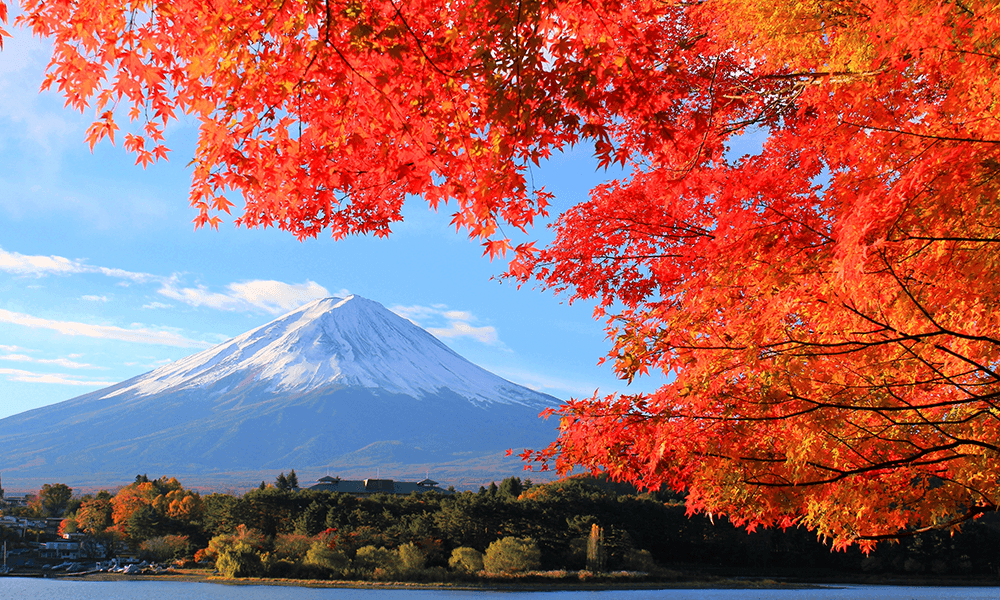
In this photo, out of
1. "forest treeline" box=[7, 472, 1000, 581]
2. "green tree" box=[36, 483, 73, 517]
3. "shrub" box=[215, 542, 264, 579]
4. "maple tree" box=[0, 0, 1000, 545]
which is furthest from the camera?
"green tree" box=[36, 483, 73, 517]

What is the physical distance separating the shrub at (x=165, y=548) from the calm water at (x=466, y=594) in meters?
5.59

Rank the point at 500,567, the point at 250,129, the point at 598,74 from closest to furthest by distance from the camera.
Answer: the point at 598,74 → the point at 250,129 → the point at 500,567

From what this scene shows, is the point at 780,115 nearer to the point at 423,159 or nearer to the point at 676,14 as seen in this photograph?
the point at 676,14

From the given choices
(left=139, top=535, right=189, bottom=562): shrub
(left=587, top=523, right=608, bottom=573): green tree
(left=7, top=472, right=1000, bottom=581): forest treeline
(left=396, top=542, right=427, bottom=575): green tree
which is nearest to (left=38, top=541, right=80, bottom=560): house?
(left=139, top=535, right=189, bottom=562): shrub

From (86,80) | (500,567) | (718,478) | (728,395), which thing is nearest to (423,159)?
(86,80)

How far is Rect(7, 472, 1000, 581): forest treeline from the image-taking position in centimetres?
4075

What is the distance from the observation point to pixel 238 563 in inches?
1654

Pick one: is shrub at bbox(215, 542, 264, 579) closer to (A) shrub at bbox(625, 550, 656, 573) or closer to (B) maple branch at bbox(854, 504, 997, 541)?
(A) shrub at bbox(625, 550, 656, 573)

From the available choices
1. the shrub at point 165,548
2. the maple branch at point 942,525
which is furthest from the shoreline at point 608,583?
the maple branch at point 942,525

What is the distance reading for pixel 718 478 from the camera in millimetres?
4566

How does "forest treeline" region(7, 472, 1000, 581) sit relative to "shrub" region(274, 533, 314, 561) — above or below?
above

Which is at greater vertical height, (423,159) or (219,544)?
(423,159)

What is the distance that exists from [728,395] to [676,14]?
3.86 meters

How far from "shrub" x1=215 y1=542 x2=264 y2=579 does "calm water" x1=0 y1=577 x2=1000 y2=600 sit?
37.0 inches
